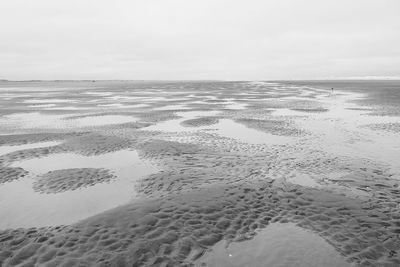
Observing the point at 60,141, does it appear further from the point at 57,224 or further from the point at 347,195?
the point at 347,195

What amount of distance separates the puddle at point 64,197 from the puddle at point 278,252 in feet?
18.8

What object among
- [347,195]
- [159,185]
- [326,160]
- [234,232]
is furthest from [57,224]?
[326,160]

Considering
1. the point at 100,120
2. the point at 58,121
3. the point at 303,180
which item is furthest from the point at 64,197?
the point at 58,121

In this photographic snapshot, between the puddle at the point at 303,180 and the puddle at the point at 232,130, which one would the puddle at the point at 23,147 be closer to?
the puddle at the point at 232,130

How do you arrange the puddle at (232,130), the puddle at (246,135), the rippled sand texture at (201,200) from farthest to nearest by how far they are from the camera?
the puddle at (232,130)
the puddle at (246,135)
the rippled sand texture at (201,200)

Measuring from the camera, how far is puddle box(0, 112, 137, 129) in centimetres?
3297

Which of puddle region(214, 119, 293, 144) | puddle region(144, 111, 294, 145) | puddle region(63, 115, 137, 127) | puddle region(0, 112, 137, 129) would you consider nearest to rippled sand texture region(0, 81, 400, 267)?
puddle region(214, 119, 293, 144)

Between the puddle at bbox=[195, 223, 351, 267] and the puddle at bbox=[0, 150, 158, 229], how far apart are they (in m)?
5.72

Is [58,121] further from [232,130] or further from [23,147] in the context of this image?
[232,130]

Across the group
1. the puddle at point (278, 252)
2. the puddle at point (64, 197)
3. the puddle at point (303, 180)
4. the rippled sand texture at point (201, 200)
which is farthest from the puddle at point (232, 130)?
the puddle at point (278, 252)

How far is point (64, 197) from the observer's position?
13758mm

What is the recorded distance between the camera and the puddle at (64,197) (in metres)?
11.8

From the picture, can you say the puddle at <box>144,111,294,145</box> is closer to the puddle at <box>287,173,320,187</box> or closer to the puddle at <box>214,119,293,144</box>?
the puddle at <box>214,119,293,144</box>

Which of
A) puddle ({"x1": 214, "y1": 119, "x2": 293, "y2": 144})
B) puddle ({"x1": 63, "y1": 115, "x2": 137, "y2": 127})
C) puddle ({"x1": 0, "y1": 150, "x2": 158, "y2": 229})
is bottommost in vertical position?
puddle ({"x1": 0, "y1": 150, "x2": 158, "y2": 229})
